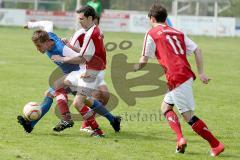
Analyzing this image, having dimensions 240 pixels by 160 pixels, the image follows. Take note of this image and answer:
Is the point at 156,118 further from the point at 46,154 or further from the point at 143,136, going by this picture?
the point at 46,154

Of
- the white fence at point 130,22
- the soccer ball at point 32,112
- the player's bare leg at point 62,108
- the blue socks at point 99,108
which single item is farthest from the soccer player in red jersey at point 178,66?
the white fence at point 130,22

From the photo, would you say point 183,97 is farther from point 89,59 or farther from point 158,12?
point 89,59

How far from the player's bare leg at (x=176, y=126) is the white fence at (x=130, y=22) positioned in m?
37.2

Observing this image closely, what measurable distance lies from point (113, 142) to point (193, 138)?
1.29m

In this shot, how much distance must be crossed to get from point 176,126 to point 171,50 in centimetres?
99

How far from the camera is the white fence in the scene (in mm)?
46531

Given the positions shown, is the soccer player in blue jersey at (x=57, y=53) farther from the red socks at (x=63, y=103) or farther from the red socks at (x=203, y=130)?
the red socks at (x=203, y=130)

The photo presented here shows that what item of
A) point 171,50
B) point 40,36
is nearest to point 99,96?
point 40,36

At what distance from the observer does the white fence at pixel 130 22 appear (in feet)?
153

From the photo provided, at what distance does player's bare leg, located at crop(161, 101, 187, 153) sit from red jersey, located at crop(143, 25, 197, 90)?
0.36m

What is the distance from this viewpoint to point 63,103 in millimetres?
9930

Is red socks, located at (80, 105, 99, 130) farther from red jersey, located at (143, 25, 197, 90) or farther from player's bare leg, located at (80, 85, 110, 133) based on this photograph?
red jersey, located at (143, 25, 197, 90)

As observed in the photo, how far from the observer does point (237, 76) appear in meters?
20.0

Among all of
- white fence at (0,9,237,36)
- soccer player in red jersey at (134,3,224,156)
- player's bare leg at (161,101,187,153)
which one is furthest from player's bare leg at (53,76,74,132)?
white fence at (0,9,237,36)
